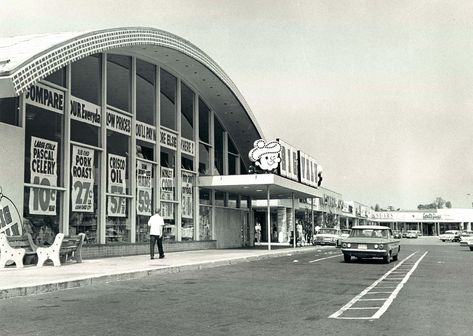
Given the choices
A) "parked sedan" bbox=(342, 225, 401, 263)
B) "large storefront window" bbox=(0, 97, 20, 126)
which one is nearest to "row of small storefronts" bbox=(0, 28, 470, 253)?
"large storefront window" bbox=(0, 97, 20, 126)

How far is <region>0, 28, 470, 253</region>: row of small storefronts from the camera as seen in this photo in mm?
17125

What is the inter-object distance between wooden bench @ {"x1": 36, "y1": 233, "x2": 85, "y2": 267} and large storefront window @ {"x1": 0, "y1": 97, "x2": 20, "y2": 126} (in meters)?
3.84

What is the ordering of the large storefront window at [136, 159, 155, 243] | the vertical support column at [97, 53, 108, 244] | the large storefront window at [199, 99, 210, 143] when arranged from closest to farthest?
the vertical support column at [97, 53, 108, 244]
the large storefront window at [136, 159, 155, 243]
the large storefront window at [199, 99, 210, 143]

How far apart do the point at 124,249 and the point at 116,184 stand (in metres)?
2.63

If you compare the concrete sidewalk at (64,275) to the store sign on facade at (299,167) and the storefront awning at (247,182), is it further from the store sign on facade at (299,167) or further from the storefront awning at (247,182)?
the store sign on facade at (299,167)

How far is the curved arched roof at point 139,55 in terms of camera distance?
51.0 feet

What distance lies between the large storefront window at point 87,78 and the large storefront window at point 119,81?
→ 773 mm

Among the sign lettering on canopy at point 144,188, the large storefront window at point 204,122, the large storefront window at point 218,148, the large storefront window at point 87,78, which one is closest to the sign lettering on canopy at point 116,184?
the sign lettering on canopy at point 144,188

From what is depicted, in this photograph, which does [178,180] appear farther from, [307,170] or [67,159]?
[307,170]

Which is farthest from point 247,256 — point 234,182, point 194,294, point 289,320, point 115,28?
point 289,320

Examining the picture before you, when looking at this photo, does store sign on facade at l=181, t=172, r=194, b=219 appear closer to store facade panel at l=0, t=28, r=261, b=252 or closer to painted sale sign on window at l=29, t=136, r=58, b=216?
store facade panel at l=0, t=28, r=261, b=252

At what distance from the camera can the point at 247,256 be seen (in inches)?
912

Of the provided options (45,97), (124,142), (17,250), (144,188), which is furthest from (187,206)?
(17,250)

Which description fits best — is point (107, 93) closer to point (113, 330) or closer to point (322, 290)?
point (322, 290)
